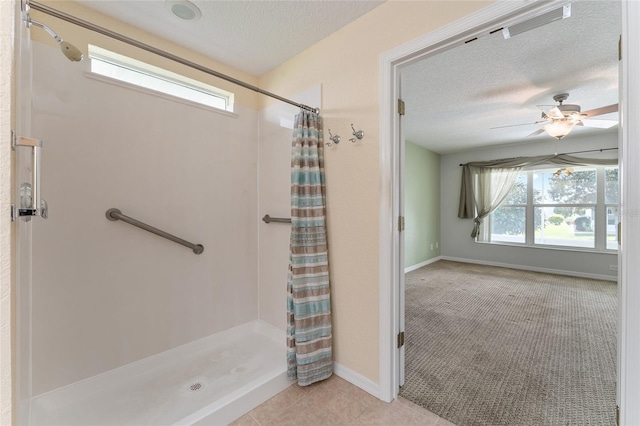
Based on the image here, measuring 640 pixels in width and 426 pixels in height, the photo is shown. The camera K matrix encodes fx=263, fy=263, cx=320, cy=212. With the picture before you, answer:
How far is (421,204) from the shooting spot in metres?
5.59

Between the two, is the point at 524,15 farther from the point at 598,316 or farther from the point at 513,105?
the point at 598,316

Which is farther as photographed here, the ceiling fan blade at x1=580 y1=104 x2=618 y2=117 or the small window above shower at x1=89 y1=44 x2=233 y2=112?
the ceiling fan blade at x1=580 y1=104 x2=618 y2=117

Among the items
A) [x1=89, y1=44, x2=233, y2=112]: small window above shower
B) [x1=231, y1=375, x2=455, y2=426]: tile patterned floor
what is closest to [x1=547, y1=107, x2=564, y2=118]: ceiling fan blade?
[x1=231, y1=375, x2=455, y2=426]: tile patterned floor

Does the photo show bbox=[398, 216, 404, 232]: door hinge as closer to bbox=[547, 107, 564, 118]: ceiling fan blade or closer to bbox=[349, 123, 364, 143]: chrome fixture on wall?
bbox=[349, 123, 364, 143]: chrome fixture on wall

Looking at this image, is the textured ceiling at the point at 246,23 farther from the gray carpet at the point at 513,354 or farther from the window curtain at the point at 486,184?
the window curtain at the point at 486,184

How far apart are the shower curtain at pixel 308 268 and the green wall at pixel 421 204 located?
3.38 meters

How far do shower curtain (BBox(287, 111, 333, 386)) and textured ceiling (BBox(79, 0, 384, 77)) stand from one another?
0.60 metres

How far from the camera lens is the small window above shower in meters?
1.82

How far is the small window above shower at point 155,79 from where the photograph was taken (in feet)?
5.98

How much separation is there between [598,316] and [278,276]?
365 cm

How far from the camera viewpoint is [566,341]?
96.2 inches

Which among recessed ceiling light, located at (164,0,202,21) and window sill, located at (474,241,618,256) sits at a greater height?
recessed ceiling light, located at (164,0,202,21)

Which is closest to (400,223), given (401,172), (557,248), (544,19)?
(401,172)

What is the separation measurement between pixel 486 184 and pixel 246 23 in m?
5.57
